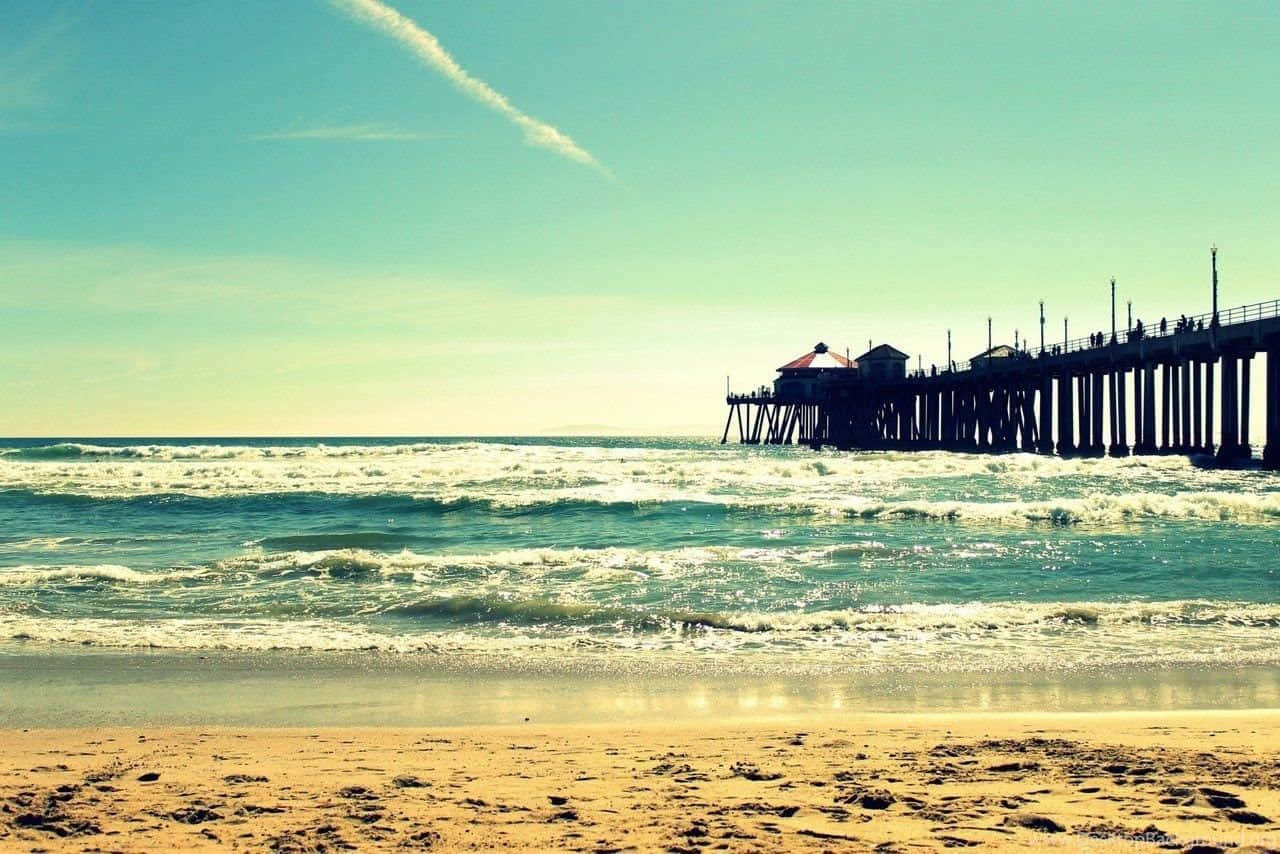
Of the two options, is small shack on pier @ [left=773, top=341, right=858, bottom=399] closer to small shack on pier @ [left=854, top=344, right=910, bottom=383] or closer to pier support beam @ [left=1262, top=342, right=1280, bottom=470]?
small shack on pier @ [left=854, top=344, right=910, bottom=383]

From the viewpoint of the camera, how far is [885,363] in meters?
77.7

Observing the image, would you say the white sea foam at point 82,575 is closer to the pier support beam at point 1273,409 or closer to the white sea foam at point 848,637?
the white sea foam at point 848,637

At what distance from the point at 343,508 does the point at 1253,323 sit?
109 feet

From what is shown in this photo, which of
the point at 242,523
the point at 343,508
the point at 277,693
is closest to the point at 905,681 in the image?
the point at 277,693

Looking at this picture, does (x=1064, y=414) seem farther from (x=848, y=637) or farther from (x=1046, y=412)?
(x=848, y=637)

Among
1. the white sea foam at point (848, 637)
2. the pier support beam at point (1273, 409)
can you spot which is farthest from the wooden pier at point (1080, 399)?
the white sea foam at point (848, 637)

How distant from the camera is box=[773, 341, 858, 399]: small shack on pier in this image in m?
88.2

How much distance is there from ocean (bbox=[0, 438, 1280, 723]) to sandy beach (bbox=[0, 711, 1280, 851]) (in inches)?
47.3

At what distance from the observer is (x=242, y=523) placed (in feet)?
86.8

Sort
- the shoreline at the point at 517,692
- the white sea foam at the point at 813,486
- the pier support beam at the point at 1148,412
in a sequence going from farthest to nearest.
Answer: the pier support beam at the point at 1148,412, the white sea foam at the point at 813,486, the shoreline at the point at 517,692

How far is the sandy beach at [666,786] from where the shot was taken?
15.6 feet

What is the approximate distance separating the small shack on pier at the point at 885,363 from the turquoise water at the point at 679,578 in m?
45.4

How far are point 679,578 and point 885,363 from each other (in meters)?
65.6

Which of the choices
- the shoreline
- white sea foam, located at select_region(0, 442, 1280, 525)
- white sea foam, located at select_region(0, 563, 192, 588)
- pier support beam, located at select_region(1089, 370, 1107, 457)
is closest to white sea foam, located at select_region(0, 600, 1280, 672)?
the shoreline
